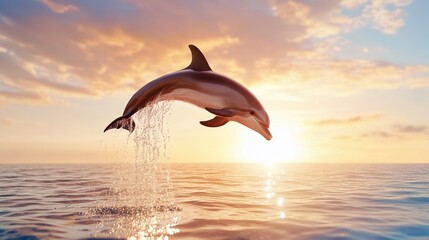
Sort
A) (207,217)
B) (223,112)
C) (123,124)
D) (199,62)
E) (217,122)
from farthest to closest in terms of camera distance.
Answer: (207,217) → (217,122) → (199,62) → (123,124) → (223,112)

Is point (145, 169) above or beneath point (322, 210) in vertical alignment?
above

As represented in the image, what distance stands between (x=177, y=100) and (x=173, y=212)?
3.50 m

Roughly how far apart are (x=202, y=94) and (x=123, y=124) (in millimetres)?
1903

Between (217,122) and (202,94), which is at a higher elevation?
(202,94)

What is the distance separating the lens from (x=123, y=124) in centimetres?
886

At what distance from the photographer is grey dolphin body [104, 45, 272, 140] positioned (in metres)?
8.80

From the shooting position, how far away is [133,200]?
13.7m

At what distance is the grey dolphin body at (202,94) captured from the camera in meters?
8.80

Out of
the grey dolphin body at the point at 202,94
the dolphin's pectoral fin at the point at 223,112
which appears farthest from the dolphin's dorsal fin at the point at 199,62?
the dolphin's pectoral fin at the point at 223,112

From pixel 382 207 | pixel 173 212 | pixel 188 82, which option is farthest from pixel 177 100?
pixel 382 207

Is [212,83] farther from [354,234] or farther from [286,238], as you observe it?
[354,234]

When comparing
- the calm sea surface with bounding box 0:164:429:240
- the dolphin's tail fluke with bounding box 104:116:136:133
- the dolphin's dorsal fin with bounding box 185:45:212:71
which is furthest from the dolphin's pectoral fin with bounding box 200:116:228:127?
the calm sea surface with bounding box 0:164:429:240

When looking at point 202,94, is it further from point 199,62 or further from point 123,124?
point 123,124

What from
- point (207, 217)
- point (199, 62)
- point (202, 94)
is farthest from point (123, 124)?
point (207, 217)
